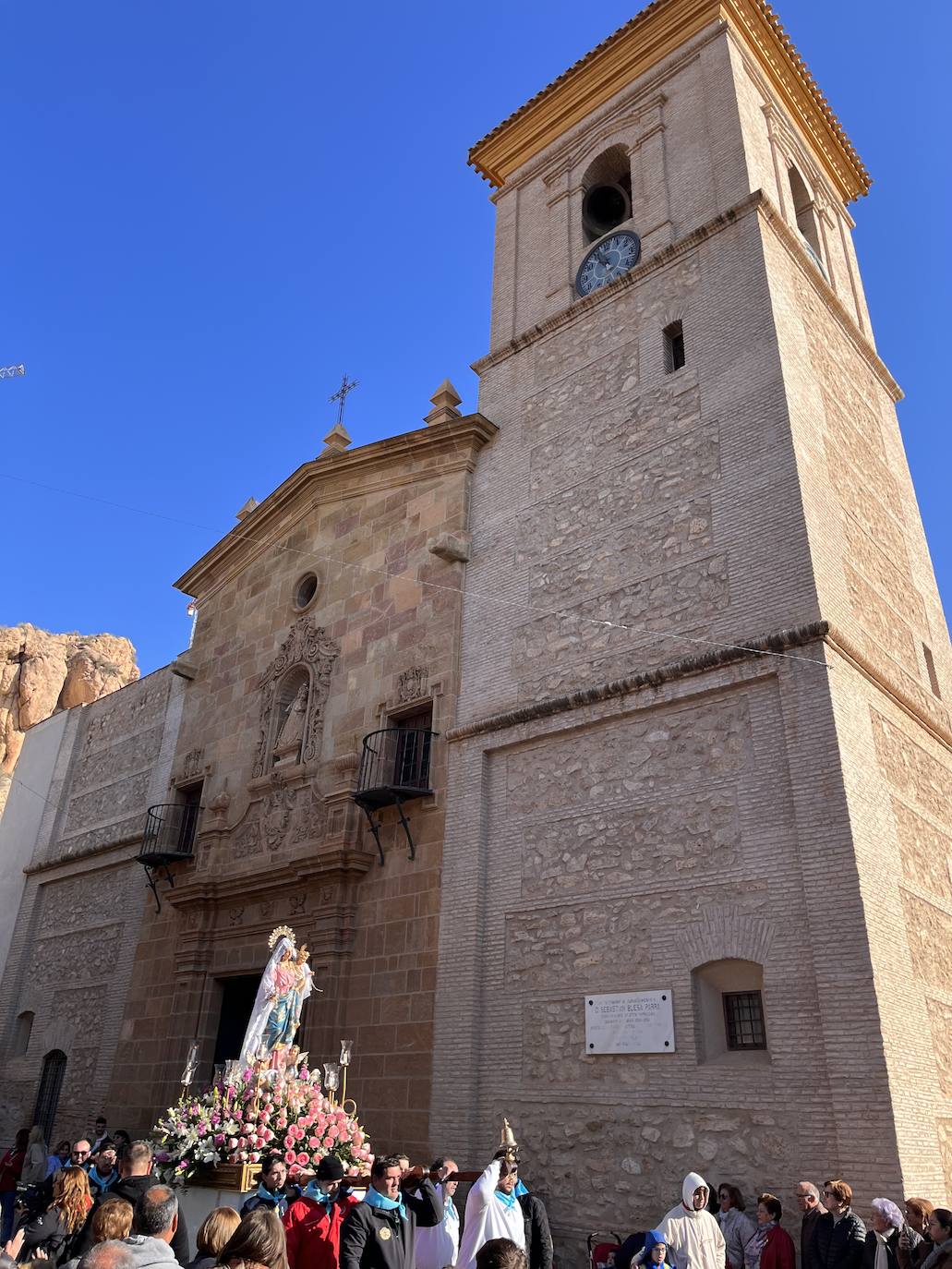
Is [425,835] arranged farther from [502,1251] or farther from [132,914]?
[502,1251]

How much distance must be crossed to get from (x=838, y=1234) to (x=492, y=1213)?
92.1 inches

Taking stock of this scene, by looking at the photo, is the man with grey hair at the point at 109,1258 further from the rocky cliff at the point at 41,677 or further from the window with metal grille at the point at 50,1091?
the rocky cliff at the point at 41,677

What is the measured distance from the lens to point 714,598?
36.6ft

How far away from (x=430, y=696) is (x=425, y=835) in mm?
1947

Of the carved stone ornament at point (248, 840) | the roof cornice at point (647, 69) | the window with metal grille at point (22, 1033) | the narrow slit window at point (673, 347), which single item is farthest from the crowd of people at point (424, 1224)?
the roof cornice at point (647, 69)

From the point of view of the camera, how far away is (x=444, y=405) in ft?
55.5

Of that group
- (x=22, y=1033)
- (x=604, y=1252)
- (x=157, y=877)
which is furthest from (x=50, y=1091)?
(x=604, y=1252)

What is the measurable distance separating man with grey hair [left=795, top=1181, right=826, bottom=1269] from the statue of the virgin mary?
5.28 m

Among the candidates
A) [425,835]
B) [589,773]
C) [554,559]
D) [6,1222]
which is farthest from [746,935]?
[6,1222]

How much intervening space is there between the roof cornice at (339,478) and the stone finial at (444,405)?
0.73m

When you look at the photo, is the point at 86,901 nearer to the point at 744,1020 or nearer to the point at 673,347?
the point at 744,1020

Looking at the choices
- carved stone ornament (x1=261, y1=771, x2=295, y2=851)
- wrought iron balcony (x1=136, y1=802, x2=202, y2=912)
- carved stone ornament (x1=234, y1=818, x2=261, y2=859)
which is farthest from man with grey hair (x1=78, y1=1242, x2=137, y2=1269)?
wrought iron balcony (x1=136, y1=802, x2=202, y2=912)

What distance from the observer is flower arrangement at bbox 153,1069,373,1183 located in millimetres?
8328

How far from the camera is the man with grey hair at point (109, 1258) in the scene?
3342 millimetres
